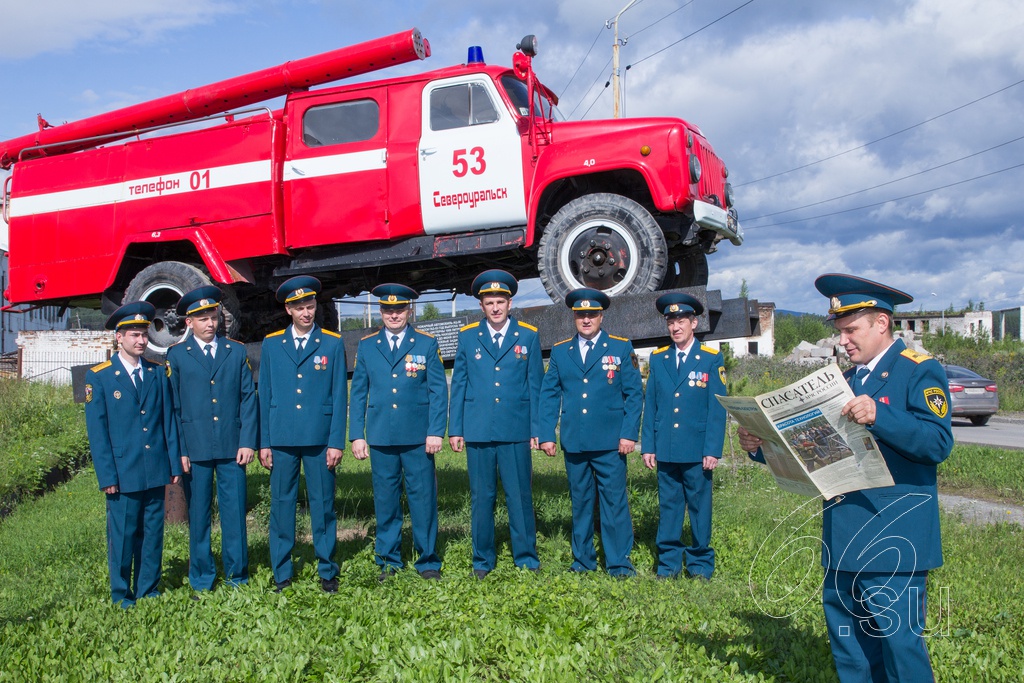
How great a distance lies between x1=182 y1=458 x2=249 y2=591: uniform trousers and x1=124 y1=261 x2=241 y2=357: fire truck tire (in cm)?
196

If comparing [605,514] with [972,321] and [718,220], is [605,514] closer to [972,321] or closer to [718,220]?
[718,220]

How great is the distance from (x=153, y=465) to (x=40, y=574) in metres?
1.57

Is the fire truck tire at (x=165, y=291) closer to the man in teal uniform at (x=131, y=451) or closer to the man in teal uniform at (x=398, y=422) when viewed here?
the man in teal uniform at (x=131, y=451)

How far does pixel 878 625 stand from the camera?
2.68 metres

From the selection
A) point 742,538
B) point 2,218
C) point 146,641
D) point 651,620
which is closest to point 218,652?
point 146,641

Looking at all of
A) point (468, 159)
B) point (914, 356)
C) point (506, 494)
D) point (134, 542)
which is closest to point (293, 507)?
point (134, 542)

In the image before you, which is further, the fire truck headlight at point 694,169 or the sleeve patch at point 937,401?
the fire truck headlight at point 694,169

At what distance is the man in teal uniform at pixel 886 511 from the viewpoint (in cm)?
255

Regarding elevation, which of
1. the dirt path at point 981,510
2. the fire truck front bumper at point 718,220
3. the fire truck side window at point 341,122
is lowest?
the dirt path at point 981,510

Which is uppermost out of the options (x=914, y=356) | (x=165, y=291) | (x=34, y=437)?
(x=165, y=291)

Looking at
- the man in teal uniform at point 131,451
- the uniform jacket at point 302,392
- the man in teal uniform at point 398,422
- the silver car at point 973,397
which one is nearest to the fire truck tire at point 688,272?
the man in teal uniform at point 398,422

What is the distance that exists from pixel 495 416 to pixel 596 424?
65cm

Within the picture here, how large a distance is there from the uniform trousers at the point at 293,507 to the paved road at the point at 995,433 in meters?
9.74

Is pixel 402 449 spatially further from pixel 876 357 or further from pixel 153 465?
pixel 876 357
